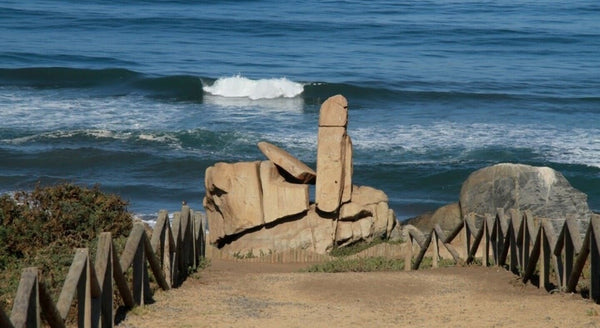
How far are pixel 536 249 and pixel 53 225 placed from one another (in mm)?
6574

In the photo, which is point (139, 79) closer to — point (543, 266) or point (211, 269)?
point (211, 269)

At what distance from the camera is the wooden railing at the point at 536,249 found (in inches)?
Answer: 452

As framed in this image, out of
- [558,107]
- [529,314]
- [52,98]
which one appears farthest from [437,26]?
[529,314]

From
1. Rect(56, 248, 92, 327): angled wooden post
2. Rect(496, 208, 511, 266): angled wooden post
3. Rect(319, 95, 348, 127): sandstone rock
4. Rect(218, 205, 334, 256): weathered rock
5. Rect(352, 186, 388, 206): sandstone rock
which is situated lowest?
Rect(218, 205, 334, 256): weathered rock

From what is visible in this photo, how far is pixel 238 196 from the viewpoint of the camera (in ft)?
64.6

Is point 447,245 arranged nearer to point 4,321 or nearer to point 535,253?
point 535,253

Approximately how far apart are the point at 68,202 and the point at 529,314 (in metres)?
7.50

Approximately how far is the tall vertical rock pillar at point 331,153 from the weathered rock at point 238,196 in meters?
A: 1.12

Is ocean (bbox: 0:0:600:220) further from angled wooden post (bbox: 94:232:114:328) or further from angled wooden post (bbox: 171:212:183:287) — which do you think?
angled wooden post (bbox: 94:232:114:328)

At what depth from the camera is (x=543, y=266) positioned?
497 inches

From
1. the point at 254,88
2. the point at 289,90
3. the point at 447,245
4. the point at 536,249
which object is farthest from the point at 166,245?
the point at 254,88

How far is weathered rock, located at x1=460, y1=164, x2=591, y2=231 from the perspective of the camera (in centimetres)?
2141

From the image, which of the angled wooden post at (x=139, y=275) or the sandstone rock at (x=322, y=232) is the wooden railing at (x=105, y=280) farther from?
the sandstone rock at (x=322, y=232)

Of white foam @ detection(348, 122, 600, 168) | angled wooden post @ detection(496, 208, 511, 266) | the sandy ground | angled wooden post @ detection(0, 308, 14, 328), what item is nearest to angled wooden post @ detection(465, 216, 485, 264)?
angled wooden post @ detection(496, 208, 511, 266)
